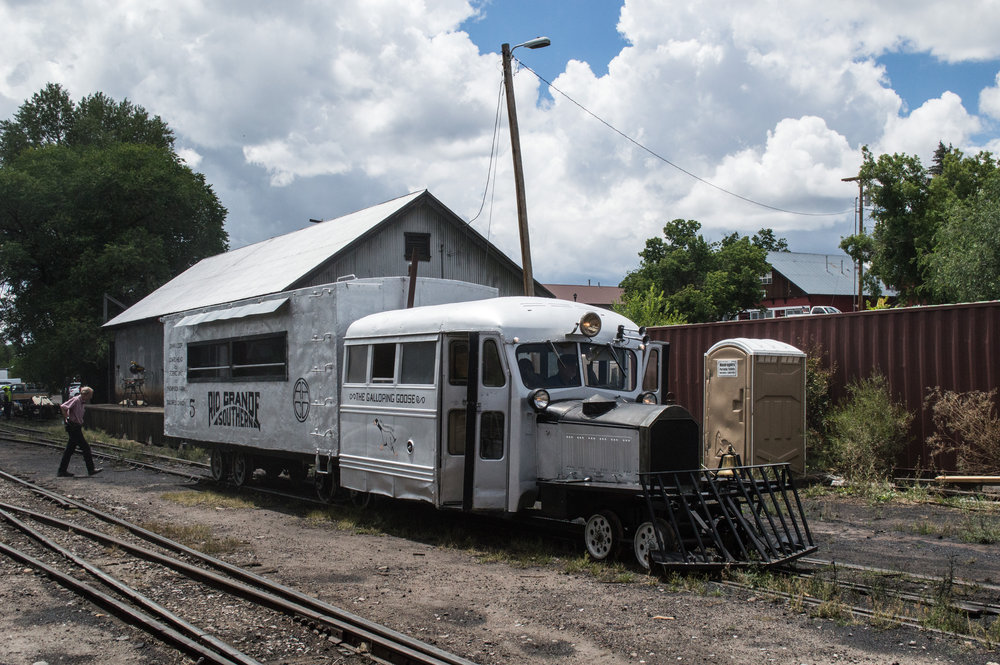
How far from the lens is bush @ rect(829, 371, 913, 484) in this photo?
12797 mm

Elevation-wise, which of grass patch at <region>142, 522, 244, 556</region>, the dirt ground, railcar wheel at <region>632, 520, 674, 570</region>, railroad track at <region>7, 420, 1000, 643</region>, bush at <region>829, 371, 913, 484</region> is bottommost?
grass patch at <region>142, 522, 244, 556</region>

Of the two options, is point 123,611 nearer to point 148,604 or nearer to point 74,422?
point 148,604

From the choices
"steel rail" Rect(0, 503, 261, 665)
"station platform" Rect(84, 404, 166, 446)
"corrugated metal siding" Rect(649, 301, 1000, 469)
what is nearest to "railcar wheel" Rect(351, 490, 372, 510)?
"steel rail" Rect(0, 503, 261, 665)

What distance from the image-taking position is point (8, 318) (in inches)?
1651

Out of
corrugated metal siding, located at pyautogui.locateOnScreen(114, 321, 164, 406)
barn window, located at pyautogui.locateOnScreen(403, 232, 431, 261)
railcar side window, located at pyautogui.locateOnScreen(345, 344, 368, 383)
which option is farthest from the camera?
corrugated metal siding, located at pyautogui.locateOnScreen(114, 321, 164, 406)

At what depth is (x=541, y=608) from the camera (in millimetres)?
6723

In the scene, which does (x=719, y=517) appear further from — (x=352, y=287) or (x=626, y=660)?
(x=352, y=287)

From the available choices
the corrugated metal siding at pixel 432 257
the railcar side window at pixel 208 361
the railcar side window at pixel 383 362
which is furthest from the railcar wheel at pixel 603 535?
the corrugated metal siding at pixel 432 257

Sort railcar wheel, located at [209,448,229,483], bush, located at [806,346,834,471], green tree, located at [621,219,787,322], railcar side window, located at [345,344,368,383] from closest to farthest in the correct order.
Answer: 1. railcar side window, located at [345,344,368,383]
2. bush, located at [806,346,834,471]
3. railcar wheel, located at [209,448,229,483]
4. green tree, located at [621,219,787,322]

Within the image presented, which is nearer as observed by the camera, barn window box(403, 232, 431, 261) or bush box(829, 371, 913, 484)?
bush box(829, 371, 913, 484)

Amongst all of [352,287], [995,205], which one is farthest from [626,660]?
[995,205]

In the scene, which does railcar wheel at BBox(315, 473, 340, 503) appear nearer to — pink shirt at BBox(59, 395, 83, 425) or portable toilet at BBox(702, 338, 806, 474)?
portable toilet at BBox(702, 338, 806, 474)

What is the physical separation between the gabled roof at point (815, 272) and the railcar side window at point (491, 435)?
5956 centimetres

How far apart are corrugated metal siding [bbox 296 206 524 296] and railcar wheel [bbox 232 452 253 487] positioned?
11.3 meters
